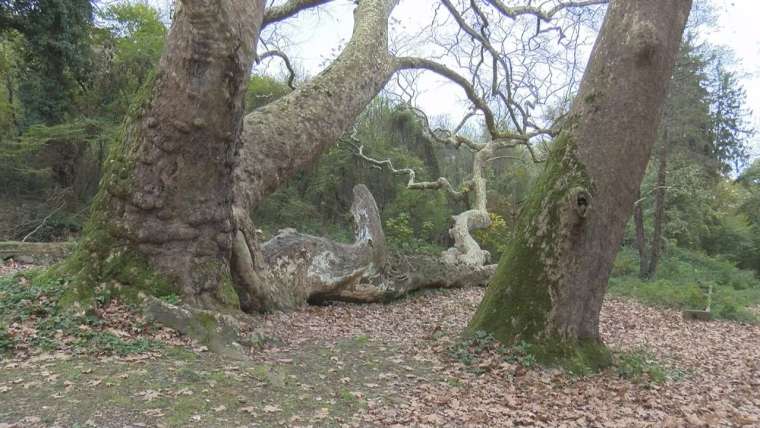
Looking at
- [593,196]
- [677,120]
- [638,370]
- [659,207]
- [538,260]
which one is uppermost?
[677,120]

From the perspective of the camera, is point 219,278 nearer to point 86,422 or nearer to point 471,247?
point 86,422

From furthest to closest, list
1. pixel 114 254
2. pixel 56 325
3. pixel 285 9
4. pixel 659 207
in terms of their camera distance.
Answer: pixel 659 207 < pixel 285 9 < pixel 114 254 < pixel 56 325

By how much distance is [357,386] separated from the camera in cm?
473

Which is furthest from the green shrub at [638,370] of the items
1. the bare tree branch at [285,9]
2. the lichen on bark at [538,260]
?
the bare tree branch at [285,9]

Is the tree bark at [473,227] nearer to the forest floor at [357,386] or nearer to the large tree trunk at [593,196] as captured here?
the forest floor at [357,386]

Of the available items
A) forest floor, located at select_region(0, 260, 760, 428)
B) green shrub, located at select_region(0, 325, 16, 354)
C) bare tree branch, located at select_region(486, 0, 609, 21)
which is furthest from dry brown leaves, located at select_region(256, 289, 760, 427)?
bare tree branch, located at select_region(486, 0, 609, 21)

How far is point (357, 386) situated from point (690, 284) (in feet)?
46.4

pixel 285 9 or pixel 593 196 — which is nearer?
pixel 593 196

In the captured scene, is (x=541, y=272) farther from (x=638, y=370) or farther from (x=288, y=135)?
(x=288, y=135)

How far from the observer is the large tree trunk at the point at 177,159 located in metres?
5.17

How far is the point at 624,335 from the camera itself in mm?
8930

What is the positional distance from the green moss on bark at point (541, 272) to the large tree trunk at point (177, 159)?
10.2 ft

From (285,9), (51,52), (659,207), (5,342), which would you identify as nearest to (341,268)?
(5,342)

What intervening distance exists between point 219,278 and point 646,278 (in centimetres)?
1686
